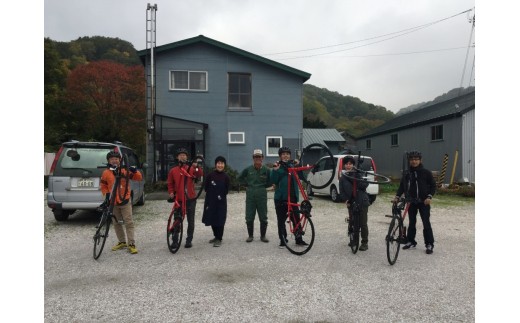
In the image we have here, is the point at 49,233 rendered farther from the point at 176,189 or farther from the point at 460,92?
the point at 460,92

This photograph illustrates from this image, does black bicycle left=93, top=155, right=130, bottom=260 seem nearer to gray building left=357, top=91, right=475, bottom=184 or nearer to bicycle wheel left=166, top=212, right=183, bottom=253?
bicycle wheel left=166, top=212, right=183, bottom=253

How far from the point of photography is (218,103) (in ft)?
55.8

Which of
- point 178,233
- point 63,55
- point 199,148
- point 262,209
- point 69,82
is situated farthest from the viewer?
point 63,55

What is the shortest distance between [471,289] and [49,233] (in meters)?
7.73

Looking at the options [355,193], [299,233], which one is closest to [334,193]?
[355,193]

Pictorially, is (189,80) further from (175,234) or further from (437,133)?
(437,133)

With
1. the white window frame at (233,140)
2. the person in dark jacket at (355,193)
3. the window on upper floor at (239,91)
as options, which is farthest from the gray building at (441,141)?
the person in dark jacket at (355,193)

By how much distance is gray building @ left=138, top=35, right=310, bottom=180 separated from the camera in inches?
637

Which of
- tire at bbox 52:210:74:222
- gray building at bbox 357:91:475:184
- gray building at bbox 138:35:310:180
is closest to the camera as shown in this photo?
tire at bbox 52:210:74:222

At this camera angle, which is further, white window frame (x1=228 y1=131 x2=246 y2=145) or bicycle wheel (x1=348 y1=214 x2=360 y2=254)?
white window frame (x1=228 y1=131 x2=246 y2=145)

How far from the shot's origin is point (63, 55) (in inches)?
1464

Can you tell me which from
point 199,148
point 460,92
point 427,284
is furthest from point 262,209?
point 460,92

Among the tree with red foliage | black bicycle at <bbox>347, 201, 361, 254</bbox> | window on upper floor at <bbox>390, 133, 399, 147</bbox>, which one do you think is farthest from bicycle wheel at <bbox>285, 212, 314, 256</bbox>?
the tree with red foliage

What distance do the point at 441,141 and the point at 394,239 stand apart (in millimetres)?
18013
